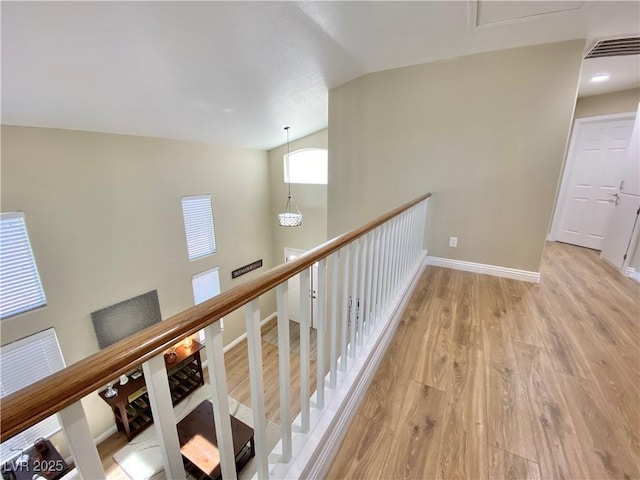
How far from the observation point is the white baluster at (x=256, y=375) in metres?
0.79

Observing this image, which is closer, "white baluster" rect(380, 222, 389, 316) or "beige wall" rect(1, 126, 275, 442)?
"white baluster" rect(380, 222, 389, 316)

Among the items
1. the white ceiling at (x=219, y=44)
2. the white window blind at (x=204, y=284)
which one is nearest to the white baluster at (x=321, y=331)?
the white ceiling at (x=219, y=44)

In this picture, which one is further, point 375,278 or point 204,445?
point 204,445

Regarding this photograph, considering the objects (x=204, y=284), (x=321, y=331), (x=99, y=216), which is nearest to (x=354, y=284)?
(x=321, y=331)

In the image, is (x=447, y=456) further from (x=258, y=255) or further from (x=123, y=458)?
(x=258, y=255)

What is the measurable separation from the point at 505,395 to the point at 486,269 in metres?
1.94

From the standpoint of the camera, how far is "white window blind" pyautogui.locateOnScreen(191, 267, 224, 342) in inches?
203

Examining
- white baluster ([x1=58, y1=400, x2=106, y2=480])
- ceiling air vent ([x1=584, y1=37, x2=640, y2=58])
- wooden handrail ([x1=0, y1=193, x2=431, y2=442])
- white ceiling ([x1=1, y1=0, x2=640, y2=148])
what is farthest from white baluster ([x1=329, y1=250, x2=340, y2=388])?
ceiling air vent ([x1=584, y1=37, x2=640, y2=58])

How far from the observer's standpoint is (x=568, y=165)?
4.30m

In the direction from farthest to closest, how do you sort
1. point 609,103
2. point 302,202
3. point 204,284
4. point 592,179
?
point 302,202, point 204,284, point 592,179, point 609,103

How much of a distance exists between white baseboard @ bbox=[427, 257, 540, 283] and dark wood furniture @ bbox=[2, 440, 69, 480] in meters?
4.93

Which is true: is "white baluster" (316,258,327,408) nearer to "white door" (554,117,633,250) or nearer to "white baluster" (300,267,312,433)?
"white baluster" (300,267,312,433)

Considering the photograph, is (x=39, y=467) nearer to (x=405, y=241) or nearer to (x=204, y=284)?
(x=204, y=284)

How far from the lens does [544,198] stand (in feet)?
9.12
